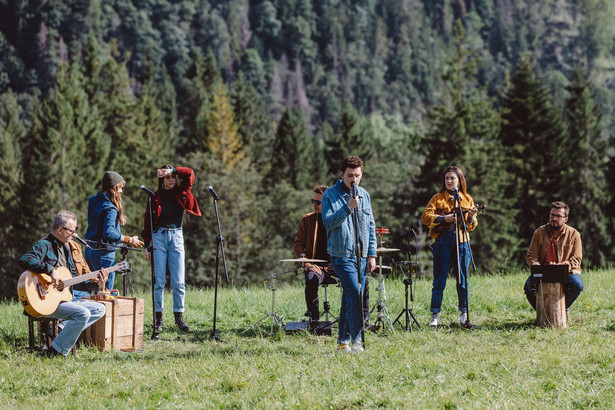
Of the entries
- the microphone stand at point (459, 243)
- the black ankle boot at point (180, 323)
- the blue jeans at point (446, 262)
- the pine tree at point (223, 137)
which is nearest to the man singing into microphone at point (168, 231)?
the black ankle boot at point (180, 323)

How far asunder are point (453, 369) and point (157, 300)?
4.18 meters

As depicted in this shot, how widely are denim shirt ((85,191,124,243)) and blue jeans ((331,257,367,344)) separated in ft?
9.52

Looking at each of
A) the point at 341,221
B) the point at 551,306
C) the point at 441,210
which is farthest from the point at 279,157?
the point at 341,221

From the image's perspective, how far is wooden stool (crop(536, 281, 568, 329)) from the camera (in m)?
8.91

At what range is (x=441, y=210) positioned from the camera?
9.22 metres

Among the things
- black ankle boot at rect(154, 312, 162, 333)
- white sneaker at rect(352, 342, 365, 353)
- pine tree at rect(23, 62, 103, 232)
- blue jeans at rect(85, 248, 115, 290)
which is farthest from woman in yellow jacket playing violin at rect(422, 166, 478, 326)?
pine tree at rect(23, 62, 103, 232)

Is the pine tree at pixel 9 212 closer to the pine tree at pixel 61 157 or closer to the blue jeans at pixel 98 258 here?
the pine tree at pixel 61 157

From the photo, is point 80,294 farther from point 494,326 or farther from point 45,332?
point 494,326

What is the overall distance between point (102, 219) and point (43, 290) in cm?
131

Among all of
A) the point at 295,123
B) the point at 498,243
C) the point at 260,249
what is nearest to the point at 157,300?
the point at 498,243

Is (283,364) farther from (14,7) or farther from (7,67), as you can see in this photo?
(14,7)

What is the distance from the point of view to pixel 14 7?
114 m

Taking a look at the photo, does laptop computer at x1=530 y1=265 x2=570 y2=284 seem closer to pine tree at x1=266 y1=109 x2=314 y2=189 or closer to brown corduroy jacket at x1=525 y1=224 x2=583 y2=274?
brown corduroy jacket at x1=525 y1=224 x2=583 y2=274

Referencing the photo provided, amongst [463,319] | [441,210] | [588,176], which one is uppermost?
[588,176]
